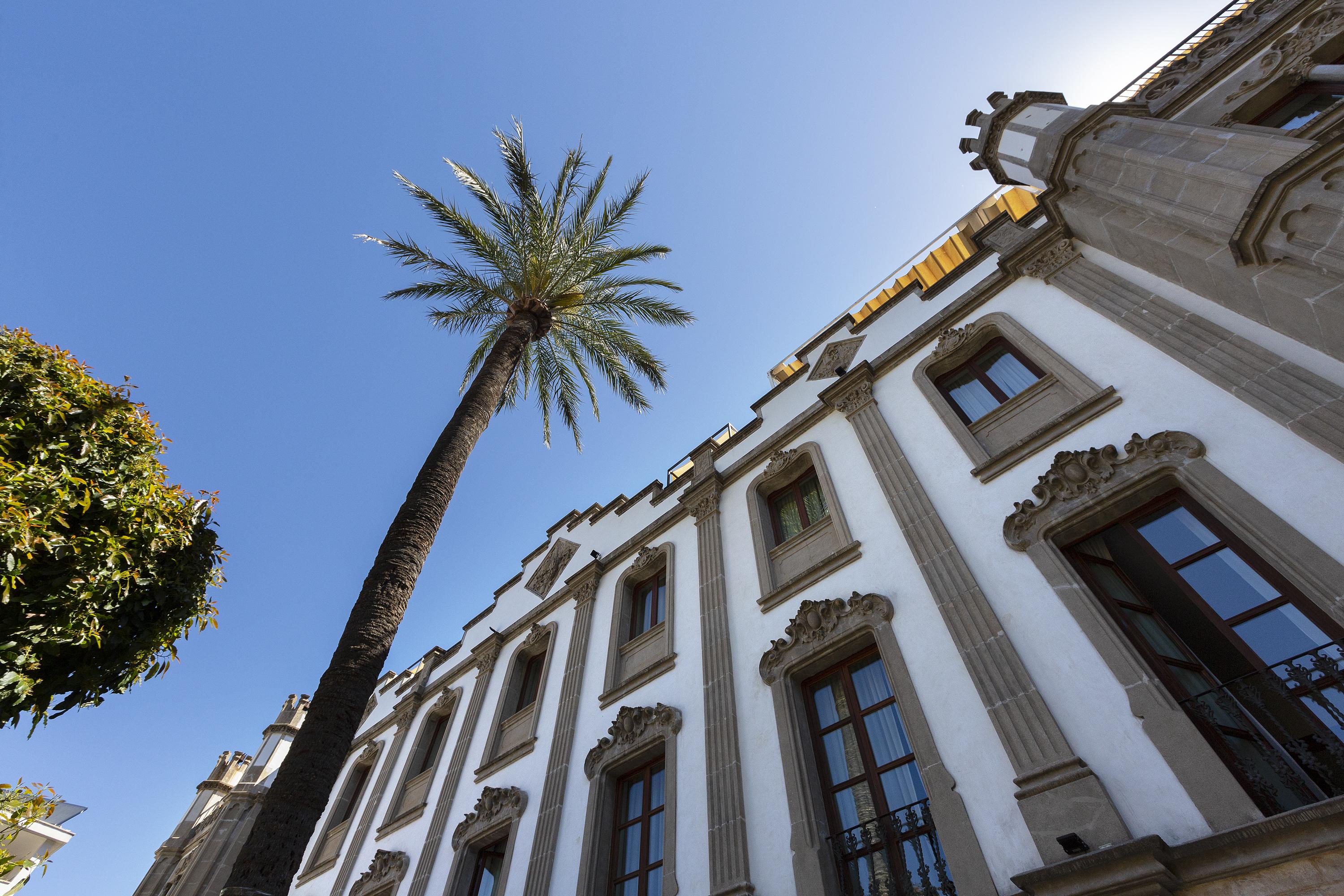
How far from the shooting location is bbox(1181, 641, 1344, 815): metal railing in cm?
456

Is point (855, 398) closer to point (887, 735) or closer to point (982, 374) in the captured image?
point (982, 374)

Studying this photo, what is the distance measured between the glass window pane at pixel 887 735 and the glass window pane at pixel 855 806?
0.34m

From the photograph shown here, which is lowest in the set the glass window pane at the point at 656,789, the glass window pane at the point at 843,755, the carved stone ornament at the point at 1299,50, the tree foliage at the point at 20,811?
the tree foliage at the point at 20,811

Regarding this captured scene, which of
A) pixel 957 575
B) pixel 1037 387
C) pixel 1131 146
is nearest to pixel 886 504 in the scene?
pixel 957 575

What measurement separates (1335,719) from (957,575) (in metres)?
3.29

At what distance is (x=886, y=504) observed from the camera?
915cm

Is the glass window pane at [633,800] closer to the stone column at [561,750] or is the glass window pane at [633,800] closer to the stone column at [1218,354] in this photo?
the stone column at [561,750]

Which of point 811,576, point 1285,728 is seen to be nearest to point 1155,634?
point 1285,728

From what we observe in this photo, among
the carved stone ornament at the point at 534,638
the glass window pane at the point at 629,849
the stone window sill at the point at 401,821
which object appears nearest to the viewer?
the glass window pane at the point at 629,849

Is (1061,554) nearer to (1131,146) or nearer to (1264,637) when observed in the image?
(1264,637)

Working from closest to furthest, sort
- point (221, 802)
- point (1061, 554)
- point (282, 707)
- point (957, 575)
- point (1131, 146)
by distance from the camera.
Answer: point (1061, 554)
point (957, 575)
point (1131, 146)
point (221, 802)
point (282, 707)

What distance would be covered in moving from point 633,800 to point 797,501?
5426mm

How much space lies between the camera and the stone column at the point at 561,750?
372 inches

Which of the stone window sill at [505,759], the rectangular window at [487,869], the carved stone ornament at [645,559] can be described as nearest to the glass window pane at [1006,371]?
the carved stone ornament at [645,559]
